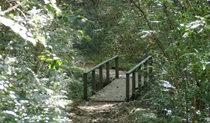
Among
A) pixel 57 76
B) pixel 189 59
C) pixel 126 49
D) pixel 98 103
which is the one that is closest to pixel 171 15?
pixel 189 59

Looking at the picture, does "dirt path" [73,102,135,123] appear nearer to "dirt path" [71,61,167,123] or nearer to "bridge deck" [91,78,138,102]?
"dirt path" [71,61,167,123]

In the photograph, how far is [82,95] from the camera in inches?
432

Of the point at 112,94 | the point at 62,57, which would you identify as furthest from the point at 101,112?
the point at 62,57

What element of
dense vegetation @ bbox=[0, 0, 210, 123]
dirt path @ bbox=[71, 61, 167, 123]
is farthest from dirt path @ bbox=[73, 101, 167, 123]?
dense vegetation @ bbox=[0, 0, 210, 123]

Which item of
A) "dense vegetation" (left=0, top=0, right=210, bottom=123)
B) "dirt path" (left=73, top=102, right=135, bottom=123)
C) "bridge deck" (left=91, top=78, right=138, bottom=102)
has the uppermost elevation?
"dense vegetation" (left=0, top=0, right=210, bottom=123)

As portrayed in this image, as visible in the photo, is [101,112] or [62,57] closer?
Result: [62,57]

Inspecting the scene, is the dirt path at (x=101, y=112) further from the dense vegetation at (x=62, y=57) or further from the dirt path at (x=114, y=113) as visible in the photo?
the dense vegetation at (x=62, y=57)

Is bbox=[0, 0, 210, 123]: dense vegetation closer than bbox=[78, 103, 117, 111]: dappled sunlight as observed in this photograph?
Yes

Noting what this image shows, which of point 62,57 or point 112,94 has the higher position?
point 62,57

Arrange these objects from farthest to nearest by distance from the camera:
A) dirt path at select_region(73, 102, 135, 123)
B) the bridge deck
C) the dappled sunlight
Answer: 1. the bridge deck
2. the dappled sunlight
3. dirt path at select_region(73, 102, 135, 123)

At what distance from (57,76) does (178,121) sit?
1.94 metres

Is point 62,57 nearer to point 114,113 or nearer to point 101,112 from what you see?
point 114,113

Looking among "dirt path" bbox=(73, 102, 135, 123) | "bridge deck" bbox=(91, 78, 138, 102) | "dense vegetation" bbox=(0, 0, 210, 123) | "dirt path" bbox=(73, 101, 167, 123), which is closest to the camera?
"dense vegetation" bbox=(0, 0, 210, 123)

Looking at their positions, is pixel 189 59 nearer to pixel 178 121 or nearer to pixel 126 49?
pixel 178 121
